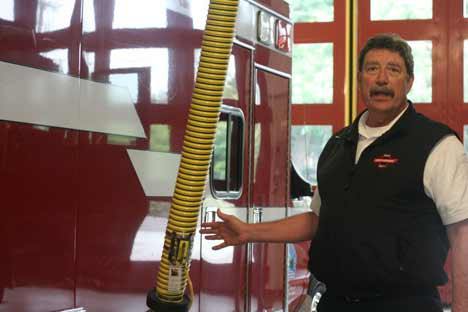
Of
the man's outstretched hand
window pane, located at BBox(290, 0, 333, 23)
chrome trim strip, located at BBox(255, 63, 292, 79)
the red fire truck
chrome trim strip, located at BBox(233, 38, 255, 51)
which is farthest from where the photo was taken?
window pane, located at BBox(290, 0, 333, 23)

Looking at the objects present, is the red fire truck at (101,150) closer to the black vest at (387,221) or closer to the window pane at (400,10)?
the black vest at (387,221)

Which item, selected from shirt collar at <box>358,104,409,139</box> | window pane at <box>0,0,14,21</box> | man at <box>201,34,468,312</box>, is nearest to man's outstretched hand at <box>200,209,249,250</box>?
man at <box>201,34,468,312</box>

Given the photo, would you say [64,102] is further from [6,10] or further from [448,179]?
[448,179]

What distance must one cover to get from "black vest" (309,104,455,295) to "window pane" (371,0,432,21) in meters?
8.20

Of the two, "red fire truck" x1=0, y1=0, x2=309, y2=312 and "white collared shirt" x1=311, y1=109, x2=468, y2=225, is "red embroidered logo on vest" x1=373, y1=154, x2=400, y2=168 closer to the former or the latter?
"white collared shirt" x1=311, y1=109, x2=468, y2=225

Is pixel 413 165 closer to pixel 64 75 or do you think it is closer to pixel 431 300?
pixel 431 300

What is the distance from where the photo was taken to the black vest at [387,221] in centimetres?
297

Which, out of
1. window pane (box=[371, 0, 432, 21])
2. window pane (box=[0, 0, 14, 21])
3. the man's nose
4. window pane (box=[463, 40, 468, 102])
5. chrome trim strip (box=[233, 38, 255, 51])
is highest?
window pane (box=[371, 0, 432, 21])

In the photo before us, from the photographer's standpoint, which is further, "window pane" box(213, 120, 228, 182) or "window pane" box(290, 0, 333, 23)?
"window pane" box(290, 0, 333, 23)

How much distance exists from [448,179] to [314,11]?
8.78m

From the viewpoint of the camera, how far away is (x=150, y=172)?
384 centimetres

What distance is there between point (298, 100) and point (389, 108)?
859 cm

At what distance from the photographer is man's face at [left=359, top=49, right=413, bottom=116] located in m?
3.10

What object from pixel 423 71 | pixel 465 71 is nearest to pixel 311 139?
pixel 423 71
